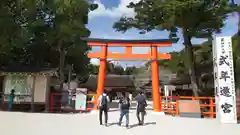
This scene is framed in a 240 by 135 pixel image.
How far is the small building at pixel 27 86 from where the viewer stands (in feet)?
57.1

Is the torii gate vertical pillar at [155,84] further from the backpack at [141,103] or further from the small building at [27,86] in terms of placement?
the small building at [27,86]

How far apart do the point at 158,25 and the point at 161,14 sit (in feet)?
2.78

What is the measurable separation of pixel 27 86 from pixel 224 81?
40.2ft

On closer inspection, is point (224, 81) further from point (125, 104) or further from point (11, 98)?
point (11, 98)

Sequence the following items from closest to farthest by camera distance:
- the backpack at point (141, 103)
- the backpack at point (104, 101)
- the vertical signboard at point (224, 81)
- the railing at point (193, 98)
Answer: the backpack at point (104, 101) < the backpack at point (141, 103) < the vertical signboard at point (224, 81) < the railing at point (193, 98)

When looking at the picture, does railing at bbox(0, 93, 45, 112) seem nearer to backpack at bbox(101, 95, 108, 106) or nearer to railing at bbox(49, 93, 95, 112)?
railing at bbox(49, 93, 95, 112)

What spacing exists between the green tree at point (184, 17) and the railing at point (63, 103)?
6346 millimetres

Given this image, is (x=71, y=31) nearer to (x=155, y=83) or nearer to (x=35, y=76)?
(x=35, y=76)

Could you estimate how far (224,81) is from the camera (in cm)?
1418

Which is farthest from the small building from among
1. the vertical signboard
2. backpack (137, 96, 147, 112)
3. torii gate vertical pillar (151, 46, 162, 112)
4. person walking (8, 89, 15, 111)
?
the vertical signboard

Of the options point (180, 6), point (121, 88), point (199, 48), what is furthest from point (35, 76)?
point (121, 88)

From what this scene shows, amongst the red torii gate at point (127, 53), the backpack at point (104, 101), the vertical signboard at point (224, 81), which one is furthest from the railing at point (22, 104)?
the vertical signboard at point (224, 81)

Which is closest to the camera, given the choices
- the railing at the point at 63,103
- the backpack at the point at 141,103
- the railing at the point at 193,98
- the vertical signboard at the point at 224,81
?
the backpack at the point at 141,103

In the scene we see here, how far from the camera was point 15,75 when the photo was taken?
58.6 ft
